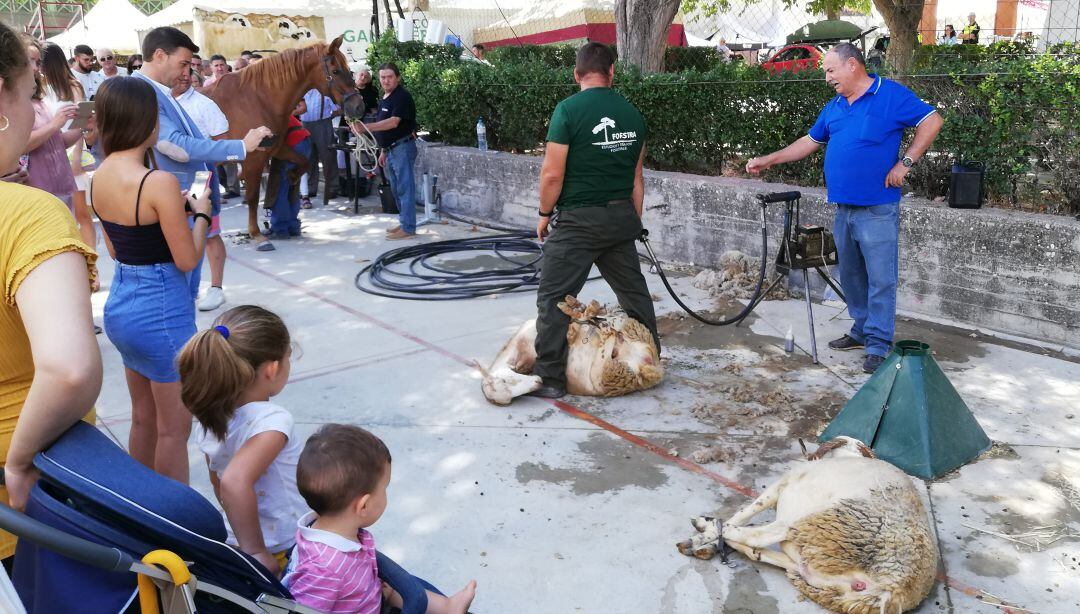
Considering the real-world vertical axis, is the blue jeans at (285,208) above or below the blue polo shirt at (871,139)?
below

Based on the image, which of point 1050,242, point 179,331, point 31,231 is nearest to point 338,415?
point 179,331

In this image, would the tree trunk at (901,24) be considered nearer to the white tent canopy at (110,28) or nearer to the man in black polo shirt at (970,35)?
the man in black polo shirt at (970,35)

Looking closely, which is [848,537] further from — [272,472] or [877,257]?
[877,257]

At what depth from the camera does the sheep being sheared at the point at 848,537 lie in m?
3.05

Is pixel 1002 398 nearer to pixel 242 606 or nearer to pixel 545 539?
pixel 545 539

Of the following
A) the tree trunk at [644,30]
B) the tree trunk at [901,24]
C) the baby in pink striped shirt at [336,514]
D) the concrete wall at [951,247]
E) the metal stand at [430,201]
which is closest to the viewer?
the baby in pink striped shirt at [336,514]

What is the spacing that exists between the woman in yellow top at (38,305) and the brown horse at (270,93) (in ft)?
25.2

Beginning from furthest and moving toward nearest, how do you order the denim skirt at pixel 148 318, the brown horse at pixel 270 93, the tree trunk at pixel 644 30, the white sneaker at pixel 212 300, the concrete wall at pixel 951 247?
1. the tree trunk at pixel 644 30
2. the brown horse at pixel 270 93
3. the white sneaker at pixel 212 300
4. the concrete wall at pixel 951 247
5. the denim skirt at pixel 148 318

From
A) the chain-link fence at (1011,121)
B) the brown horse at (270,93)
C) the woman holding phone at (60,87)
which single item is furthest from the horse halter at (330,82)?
the chain-link fence at (1011,121)

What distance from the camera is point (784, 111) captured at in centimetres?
775

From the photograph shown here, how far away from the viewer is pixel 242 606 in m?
1.82

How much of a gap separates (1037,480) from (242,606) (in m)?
3.80

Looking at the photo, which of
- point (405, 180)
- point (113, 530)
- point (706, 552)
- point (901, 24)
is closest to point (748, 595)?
point (706, 552)

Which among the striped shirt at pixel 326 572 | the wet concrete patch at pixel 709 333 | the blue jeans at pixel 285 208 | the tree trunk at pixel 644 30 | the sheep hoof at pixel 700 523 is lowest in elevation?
the sheep hoof at pixel 700 523
